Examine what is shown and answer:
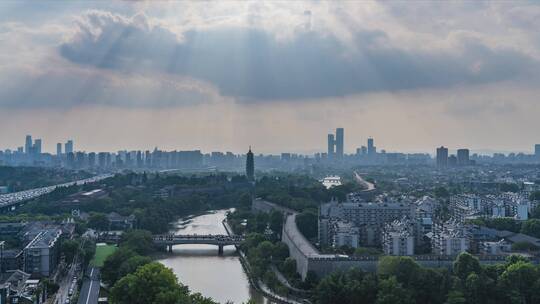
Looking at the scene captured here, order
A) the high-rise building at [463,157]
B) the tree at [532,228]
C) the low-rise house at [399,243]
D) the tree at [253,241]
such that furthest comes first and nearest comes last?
1. the high-rise building at [463,157]
2. the tree at [532,228]
3. the tree at [253,241]
4. the low-rise house at [399,243]

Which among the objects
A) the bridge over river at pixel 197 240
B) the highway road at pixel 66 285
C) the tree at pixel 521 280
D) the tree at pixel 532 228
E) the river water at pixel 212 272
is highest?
the tree at pixel 532 228

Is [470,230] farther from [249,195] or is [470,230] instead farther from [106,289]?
[249,195]

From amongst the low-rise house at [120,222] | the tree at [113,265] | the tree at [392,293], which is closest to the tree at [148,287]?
the tree at [113,265]

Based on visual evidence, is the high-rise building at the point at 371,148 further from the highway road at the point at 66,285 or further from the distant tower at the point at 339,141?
the highway road at the point at 66,285

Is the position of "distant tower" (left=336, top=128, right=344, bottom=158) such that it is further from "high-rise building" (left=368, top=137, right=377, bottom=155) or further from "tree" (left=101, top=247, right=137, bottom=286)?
"tree" (left=101, top=247, right=137, bottom=286)

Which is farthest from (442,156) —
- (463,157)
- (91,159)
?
(91,159)

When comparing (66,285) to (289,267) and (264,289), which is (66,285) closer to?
(264,289)
